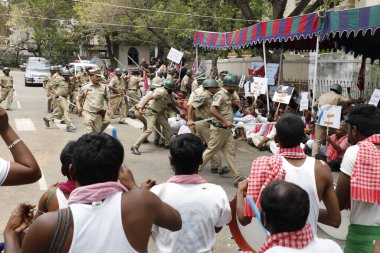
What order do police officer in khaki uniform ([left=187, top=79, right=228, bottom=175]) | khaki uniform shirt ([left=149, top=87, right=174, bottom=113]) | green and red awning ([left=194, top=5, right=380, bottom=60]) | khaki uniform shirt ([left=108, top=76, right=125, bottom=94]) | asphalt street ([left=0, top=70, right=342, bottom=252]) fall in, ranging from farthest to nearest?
khaki uniform shirt ([left=108, top=76, right=125, bottom=94])
khaki uniform shirt ([left=149, top=87, right=174, bottom=113])
police officer in khaki uniform ([left=187, top=79, right=228, bottom=175])
green and red awning ([left=194, top=5, right=380, bottom=60])
asphalt street ([left=0, top=70, right=342, bottom=252])

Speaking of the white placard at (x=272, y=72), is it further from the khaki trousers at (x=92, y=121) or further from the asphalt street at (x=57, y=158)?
the khaki trousers at (x=92, y=121)

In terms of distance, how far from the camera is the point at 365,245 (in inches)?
113

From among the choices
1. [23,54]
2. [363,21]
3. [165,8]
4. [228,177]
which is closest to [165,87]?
[228,177]

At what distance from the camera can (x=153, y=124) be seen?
10305 millimetres

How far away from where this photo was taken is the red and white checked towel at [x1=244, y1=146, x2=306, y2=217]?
2842 mm

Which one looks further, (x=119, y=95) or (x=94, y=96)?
(x=119, y=95)

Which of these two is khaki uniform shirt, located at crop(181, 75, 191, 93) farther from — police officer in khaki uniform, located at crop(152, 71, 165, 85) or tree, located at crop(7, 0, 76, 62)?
tree, located at crop(7, 0, 76, 62)

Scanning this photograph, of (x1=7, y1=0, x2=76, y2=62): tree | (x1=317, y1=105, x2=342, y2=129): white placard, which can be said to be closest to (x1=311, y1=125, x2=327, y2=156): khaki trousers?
(x1=317, y1=105, x2=342, y2=129): white placard

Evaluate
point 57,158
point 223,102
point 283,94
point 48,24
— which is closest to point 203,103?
point 223,102

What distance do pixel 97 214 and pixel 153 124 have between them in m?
8.33

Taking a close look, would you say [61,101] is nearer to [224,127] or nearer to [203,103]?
[203,103]

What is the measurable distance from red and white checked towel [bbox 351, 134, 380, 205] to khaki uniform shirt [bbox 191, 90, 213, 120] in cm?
554

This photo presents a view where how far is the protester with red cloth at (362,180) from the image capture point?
278 centimetres

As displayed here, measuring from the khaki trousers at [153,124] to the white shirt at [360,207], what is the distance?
743 cm
